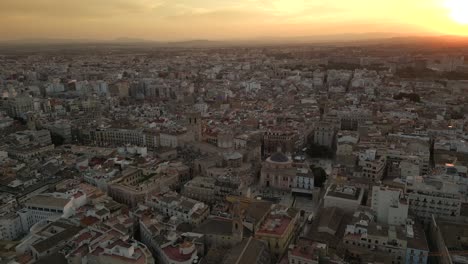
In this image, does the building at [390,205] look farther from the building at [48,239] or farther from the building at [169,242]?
the building at [48,239]

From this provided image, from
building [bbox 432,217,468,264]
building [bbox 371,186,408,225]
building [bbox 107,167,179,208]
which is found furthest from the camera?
building [bbox 107,167,179,208]

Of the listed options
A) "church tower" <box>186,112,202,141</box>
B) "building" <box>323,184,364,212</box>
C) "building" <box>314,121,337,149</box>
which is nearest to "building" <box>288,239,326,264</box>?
"building" <box>323,184,364,212</box>

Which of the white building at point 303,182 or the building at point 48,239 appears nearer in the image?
the building at point 48,239

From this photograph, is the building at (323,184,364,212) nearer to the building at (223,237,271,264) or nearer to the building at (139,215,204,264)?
the building at (223,237,271,264)

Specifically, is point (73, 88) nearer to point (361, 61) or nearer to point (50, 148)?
point (50, 148)

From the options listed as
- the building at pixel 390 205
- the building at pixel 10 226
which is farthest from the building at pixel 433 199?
the building at pixel 10 226

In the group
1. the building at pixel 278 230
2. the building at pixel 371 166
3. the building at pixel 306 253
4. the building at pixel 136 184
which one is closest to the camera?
the building at pixel 306 253
